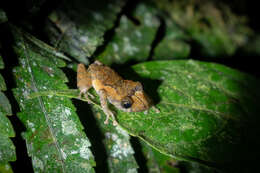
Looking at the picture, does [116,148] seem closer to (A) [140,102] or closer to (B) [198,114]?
(A) [140,102]

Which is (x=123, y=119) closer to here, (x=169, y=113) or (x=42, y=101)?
(x=169, y=113)

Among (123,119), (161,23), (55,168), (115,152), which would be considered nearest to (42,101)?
(55,168)

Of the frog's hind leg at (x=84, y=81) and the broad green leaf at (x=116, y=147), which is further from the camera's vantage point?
the frog's hind leg at (x=84, y=81)

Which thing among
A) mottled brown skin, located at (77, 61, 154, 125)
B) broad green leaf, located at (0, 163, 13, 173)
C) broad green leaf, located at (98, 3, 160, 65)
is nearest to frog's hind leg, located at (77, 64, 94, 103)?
mottled brown skin, located at (77, 61, 154, 125)

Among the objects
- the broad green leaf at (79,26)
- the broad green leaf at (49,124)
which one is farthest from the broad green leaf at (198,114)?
the broad green leaf at (79,26)

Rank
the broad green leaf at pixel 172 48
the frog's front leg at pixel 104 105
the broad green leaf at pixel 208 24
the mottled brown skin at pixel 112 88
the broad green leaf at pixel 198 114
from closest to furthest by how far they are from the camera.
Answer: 1. the broad green leaf at pixel 198 114
2. the frog's front leg at pixel 104 105
3. the mottled brown skin at pixel 112 88
4. the broad green leaf at pixel 172 48
5. the broad green leaf at pixel 208 24

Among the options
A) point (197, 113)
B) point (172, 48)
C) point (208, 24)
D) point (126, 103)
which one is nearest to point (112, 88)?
point (126, 103)

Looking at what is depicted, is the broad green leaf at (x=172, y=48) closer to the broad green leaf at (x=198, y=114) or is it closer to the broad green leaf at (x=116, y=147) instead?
the broad green leaf at (x=198, y=114)
